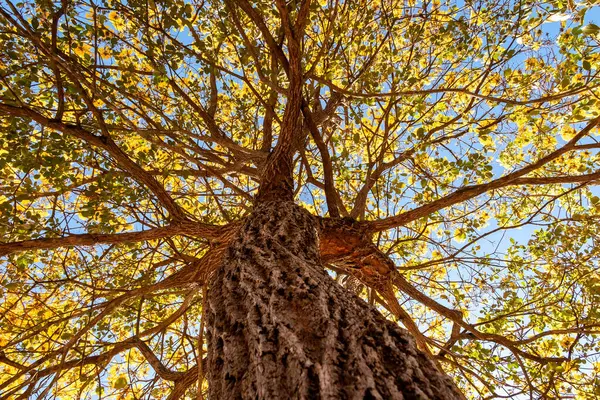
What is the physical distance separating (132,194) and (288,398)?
287cm

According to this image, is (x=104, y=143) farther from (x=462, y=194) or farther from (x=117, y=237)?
Answer: (x=462, y=194)

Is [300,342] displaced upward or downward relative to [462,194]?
downward

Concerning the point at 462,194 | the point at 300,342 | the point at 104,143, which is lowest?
the point at 300,342

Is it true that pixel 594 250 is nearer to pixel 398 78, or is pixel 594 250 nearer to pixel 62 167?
pixel 398 78

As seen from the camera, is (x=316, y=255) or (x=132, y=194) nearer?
(x=316, y=255)

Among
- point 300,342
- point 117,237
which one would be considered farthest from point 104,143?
point 300,342

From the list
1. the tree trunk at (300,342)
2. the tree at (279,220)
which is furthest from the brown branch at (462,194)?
the tree trunk at (300,342)

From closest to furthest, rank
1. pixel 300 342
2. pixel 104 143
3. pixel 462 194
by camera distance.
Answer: pixel 300 342
pixel 104 143
pixel 462 194

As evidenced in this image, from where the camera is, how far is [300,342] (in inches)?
43.4

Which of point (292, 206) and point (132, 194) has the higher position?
point (132, 194)

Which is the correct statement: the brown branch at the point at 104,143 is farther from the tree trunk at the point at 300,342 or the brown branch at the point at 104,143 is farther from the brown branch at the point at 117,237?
the tree trunk at the point at 300,342

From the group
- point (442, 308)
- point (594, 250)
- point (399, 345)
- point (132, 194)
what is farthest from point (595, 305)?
point (132, 194)

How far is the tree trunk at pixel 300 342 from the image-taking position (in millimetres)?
931

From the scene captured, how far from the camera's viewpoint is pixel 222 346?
1278mm
